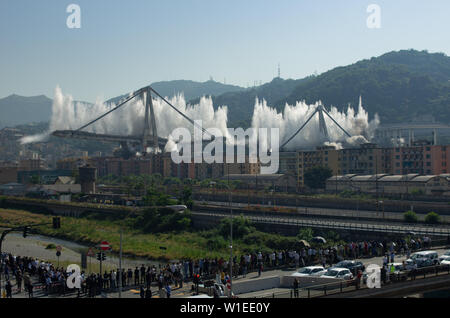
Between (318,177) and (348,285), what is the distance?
190 ft

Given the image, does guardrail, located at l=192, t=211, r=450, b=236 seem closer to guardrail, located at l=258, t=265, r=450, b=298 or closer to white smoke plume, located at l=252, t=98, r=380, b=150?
guardrail, located at l=258, t=265, r=450, b=298

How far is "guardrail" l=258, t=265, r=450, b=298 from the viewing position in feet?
47.4

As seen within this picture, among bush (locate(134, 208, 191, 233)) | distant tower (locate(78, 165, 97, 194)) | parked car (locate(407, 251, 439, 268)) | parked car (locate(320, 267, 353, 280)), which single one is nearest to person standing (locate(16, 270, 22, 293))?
parked car (locate(320, 267, 353, 280))

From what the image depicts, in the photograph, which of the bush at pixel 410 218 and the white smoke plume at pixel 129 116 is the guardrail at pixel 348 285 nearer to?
the bush at pixel 410 218

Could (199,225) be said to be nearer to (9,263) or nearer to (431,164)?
(9,263)

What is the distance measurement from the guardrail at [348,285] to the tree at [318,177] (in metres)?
54.7

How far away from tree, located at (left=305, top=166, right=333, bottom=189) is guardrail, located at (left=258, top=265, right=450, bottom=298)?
5471cm

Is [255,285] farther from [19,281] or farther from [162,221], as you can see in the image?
[162,221]

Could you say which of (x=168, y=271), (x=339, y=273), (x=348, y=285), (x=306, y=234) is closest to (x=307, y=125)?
(x=306, y=234)

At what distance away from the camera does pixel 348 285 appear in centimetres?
1512

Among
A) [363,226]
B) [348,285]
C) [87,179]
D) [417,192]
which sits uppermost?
[87,179]

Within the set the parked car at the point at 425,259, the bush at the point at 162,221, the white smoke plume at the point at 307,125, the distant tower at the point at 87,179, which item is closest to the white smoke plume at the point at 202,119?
the white smoke plume at the point at 307,125
